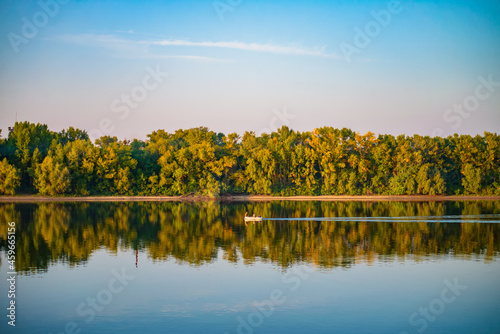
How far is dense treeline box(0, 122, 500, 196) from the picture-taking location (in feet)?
260

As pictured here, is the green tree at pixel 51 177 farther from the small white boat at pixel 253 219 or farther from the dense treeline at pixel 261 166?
the small white boat at pixel 253 219

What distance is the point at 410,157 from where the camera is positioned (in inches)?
3233

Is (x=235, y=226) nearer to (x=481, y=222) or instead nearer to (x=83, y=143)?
(x=481, y=222)

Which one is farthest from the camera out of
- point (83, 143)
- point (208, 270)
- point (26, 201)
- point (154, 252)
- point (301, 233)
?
point (83, 143)

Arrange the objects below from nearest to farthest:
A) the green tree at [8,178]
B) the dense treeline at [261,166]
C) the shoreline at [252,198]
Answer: the green tree at [8,178] → the shoreline at [252,198] → the dense treeline at [261,166]

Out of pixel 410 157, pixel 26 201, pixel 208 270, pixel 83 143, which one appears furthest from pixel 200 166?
pixel 208 270

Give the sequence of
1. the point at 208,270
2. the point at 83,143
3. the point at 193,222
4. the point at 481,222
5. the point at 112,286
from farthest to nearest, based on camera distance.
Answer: the point at 83,143
the point at 193,222
the point at 481,222
the point at 208,270
the point at 112,286

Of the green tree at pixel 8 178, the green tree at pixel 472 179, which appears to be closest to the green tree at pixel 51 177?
the green tree at pixel 8 178

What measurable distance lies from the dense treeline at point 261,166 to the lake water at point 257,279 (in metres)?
40.2

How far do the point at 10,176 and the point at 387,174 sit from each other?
56.8m

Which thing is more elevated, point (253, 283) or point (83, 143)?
point (83, 143)

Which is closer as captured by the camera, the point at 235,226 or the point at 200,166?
the point at 235,226

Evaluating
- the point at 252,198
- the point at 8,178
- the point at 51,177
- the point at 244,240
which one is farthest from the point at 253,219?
the point at 8,178

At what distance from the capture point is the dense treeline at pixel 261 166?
260ft
